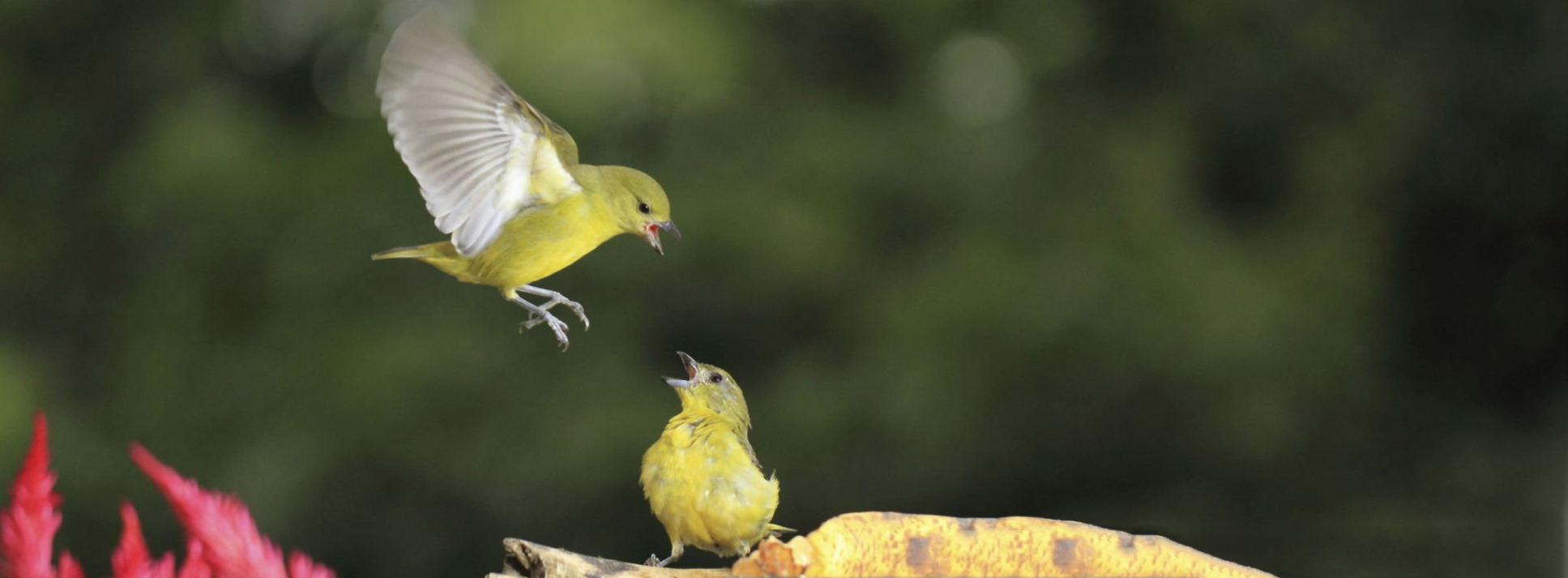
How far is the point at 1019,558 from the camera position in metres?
0.87

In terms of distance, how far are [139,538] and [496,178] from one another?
0.27 m

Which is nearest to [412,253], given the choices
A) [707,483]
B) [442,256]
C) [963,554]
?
[442,256]

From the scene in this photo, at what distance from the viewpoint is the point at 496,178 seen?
843mm

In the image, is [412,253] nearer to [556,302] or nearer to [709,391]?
[556,302]

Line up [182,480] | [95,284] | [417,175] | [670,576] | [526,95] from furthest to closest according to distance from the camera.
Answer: [95,284]
[526,95]
[670,576]
[417,175]
[182,480]

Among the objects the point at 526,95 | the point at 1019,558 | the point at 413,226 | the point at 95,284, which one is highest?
the point at 526,95

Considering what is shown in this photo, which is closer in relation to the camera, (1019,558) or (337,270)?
(1019,558)

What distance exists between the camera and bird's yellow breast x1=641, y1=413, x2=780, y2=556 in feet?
3.17

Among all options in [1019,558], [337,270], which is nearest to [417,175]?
[1019,558]

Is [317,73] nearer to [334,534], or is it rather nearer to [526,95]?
[526,95]

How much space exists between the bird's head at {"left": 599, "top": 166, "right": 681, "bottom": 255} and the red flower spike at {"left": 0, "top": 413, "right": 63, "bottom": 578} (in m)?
0.31

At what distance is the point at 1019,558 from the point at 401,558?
305cm

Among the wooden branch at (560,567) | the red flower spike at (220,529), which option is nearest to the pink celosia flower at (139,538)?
the red flower spike at (220,529)

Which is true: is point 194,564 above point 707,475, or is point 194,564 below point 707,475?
below
